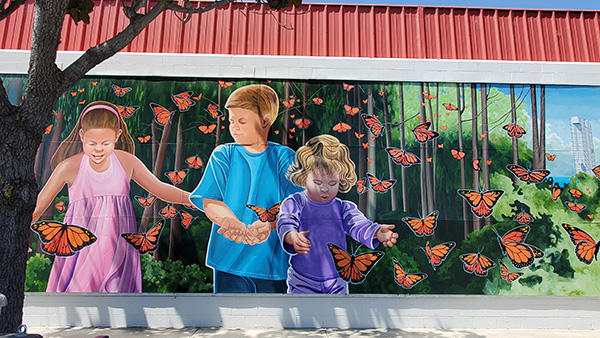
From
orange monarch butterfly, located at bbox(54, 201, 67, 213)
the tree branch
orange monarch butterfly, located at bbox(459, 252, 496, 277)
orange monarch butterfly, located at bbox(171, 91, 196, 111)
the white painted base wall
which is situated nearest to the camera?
the tree branch

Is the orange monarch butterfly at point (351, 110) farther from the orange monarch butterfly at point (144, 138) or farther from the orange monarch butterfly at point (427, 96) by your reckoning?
the orange monarch butterfly at point (144, 138)

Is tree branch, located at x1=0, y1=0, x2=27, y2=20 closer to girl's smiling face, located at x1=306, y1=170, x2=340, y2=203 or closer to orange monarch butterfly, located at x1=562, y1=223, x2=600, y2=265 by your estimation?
girl's smiling face, located at x1=306, y1=170, x2=340, y2=203

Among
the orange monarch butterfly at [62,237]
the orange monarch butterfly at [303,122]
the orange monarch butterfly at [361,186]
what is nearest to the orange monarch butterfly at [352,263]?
the orange monarch butterfly at [361,186]

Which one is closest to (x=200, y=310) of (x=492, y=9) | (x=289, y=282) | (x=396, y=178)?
(x=289, y=282)

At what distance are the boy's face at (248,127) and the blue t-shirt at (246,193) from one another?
147 millimetres

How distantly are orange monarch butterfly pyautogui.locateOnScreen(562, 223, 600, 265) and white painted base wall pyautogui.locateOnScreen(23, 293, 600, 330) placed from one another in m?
0.66

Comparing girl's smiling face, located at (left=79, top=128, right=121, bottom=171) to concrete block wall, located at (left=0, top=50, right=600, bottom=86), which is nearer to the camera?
girl's smiling face, located at (left=79, top=128, right=121, bottom=171)

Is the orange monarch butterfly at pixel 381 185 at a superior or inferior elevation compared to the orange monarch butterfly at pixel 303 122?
inferior

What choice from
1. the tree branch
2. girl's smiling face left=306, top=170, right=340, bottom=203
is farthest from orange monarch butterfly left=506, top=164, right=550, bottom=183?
the tree branch

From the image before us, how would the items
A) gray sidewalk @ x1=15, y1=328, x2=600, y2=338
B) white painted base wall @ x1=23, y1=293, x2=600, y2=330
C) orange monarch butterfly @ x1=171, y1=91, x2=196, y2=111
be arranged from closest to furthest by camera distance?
gray sidewalk @ x1=15, y1=328, x2=600, y2=338 → white painted base wall @ x1=23, y1=293, x2=600, y2=330 → orange monarch butterfly @ x1=171, y1=91, x2=196, y2=111

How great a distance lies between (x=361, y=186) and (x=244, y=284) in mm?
2496

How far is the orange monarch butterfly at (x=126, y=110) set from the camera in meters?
7.16

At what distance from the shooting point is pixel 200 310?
673 centimetres

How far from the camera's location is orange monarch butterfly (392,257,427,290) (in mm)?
6785
